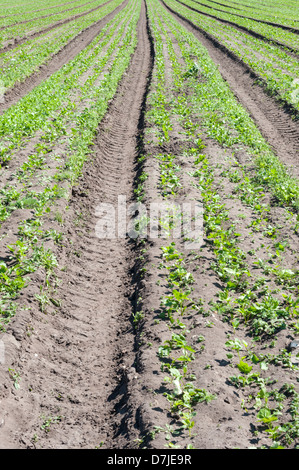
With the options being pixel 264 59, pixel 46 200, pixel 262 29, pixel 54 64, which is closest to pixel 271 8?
pixel 262 29

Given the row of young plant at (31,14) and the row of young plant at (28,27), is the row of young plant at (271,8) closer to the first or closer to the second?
the row of young plant at (28,27)

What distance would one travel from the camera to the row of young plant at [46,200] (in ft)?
20.5

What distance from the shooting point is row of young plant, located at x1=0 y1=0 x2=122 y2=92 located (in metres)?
18.2

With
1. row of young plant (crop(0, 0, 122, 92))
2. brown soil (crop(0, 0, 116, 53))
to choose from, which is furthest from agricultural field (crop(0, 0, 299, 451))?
brown soil (crop(0, 0, 116, 53))

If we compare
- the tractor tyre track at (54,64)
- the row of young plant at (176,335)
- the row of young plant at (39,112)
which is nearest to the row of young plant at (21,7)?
the tractor tyre track at (54,64)

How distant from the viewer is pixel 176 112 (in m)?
13.7

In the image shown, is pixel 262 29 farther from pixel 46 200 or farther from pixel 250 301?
pixel 250 301

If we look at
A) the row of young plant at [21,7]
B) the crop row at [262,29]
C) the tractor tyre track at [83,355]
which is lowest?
the tractor tyre track at [83,355]

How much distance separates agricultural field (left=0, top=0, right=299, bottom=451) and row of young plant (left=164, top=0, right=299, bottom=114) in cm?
27

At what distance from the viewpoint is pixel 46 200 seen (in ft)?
27.6

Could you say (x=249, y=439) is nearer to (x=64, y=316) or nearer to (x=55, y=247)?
(x=64, y=316)

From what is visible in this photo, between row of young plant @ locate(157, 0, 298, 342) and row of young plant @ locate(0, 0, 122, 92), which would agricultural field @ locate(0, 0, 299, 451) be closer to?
A: row of young plant @ locate(157, 0, 298, 342)

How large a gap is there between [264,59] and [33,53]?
40.1ft

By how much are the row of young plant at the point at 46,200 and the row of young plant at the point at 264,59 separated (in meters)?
6.33
